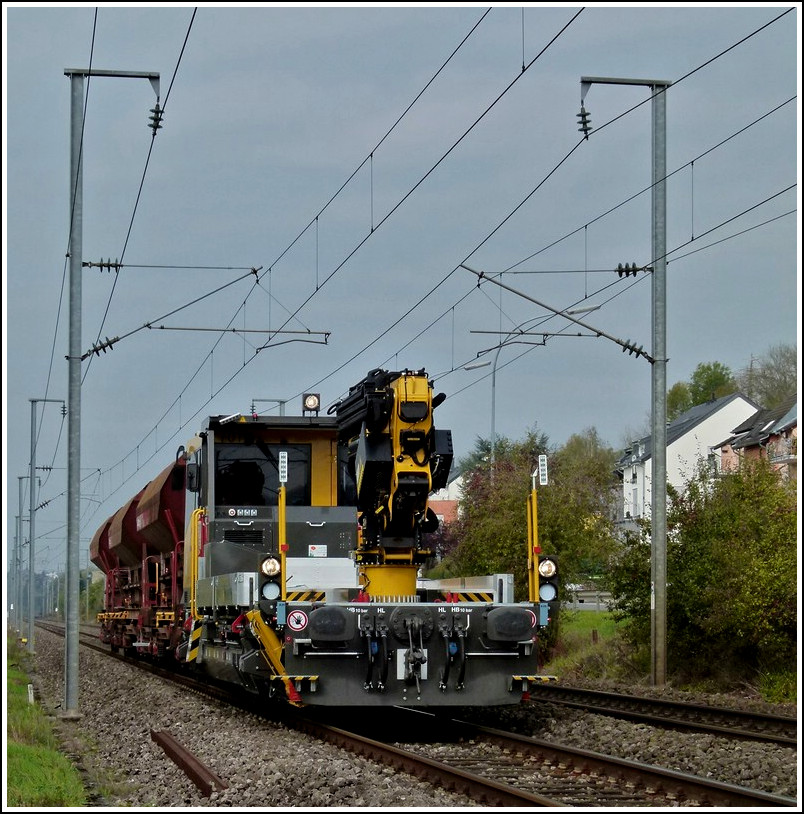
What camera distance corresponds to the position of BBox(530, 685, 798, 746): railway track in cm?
1280

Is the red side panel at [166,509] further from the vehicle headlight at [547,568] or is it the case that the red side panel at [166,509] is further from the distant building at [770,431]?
the distant building at [770,431]

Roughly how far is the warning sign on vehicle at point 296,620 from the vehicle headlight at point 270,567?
0.51m

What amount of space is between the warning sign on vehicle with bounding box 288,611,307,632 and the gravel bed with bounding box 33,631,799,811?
111 cm

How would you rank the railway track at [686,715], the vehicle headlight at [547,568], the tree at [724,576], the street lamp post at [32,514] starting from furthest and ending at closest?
the street lamp post at [32,514] < the tree at [724,576] < the vehicle headlight at [547,568] < the railway track at [686,715]

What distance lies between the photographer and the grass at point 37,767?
9831 millimetres

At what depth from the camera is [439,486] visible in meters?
13.1

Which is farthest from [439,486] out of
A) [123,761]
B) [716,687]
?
[716,687]

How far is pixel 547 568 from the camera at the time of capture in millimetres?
13039

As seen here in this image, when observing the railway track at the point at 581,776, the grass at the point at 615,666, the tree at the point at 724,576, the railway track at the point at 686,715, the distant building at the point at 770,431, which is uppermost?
the distant building at the point at 770,431

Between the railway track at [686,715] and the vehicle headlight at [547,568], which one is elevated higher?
the vehicle headlight at [547,568]

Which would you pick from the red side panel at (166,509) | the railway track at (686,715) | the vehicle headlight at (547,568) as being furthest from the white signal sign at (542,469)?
the red side panel at (166,509)

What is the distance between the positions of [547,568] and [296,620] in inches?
107

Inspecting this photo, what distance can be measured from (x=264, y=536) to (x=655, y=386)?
25.1ft

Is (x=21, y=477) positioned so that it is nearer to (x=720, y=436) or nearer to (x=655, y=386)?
(x=720, y=436)
